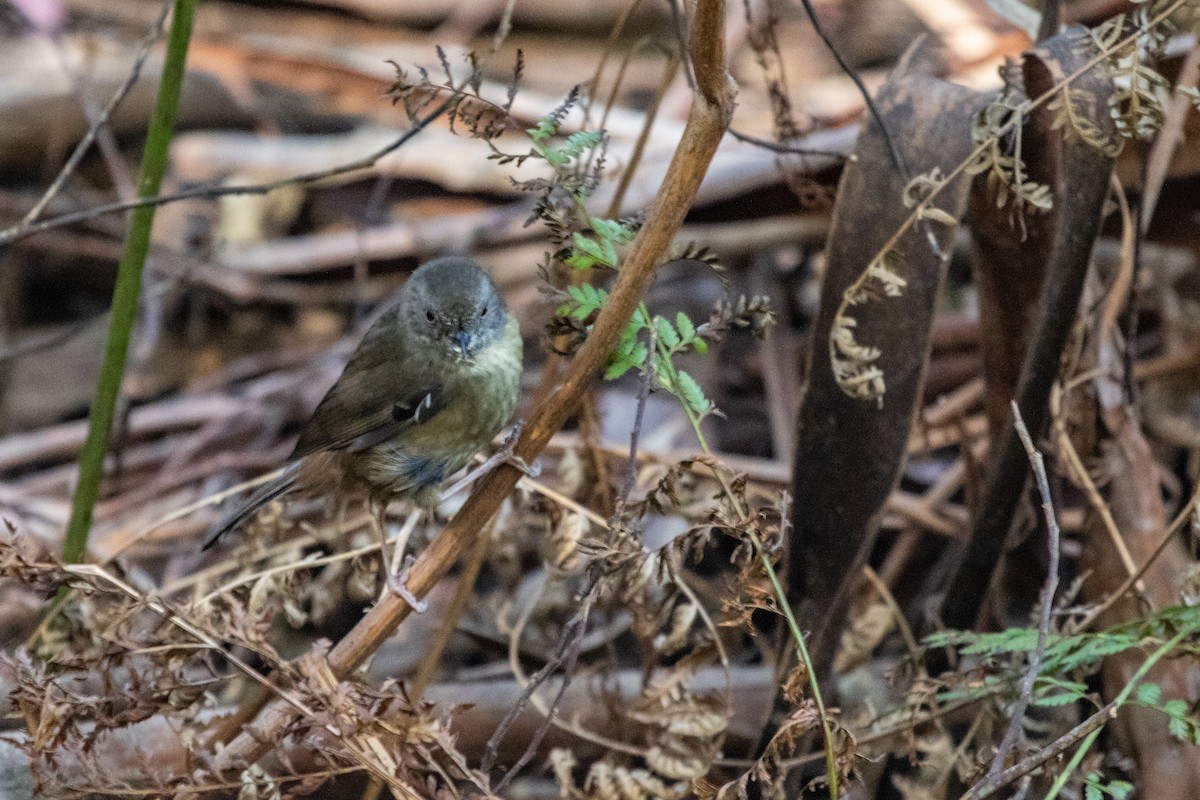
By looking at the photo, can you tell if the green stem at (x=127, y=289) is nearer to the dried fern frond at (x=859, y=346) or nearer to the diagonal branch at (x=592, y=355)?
the diagonal branch at (x=592, y=355)

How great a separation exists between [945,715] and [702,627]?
0.98 metres

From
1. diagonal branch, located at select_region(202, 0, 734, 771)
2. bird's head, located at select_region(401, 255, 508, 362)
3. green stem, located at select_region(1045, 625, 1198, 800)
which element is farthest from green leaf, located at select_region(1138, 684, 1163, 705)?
bird's head, located at select_region(401, 255, 508, 362)

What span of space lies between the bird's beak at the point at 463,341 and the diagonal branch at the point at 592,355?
2.54 feet

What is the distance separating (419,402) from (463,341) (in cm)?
20

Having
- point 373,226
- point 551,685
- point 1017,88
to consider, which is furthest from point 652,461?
point 373,226

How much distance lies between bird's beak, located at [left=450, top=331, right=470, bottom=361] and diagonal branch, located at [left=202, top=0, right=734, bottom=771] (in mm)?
775

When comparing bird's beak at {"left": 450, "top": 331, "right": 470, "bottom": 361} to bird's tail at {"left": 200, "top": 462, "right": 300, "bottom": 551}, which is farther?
bird's tail at {"left": 200, "top": 462, "right": 300, "bottom": 551}

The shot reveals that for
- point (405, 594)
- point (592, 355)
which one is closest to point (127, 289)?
point (405, 594)

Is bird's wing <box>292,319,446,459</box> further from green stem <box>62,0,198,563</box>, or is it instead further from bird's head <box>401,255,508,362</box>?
green stem <box>62,0,198,563</box>

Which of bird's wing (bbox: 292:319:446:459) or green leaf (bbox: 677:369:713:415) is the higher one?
green leaf (bbox: 677:369:713:415)

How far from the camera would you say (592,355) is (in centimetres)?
210

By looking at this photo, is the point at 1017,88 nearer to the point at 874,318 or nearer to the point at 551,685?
the point at 874,318

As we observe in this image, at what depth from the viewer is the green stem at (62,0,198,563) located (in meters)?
2.84

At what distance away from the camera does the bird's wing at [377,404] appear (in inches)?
124
